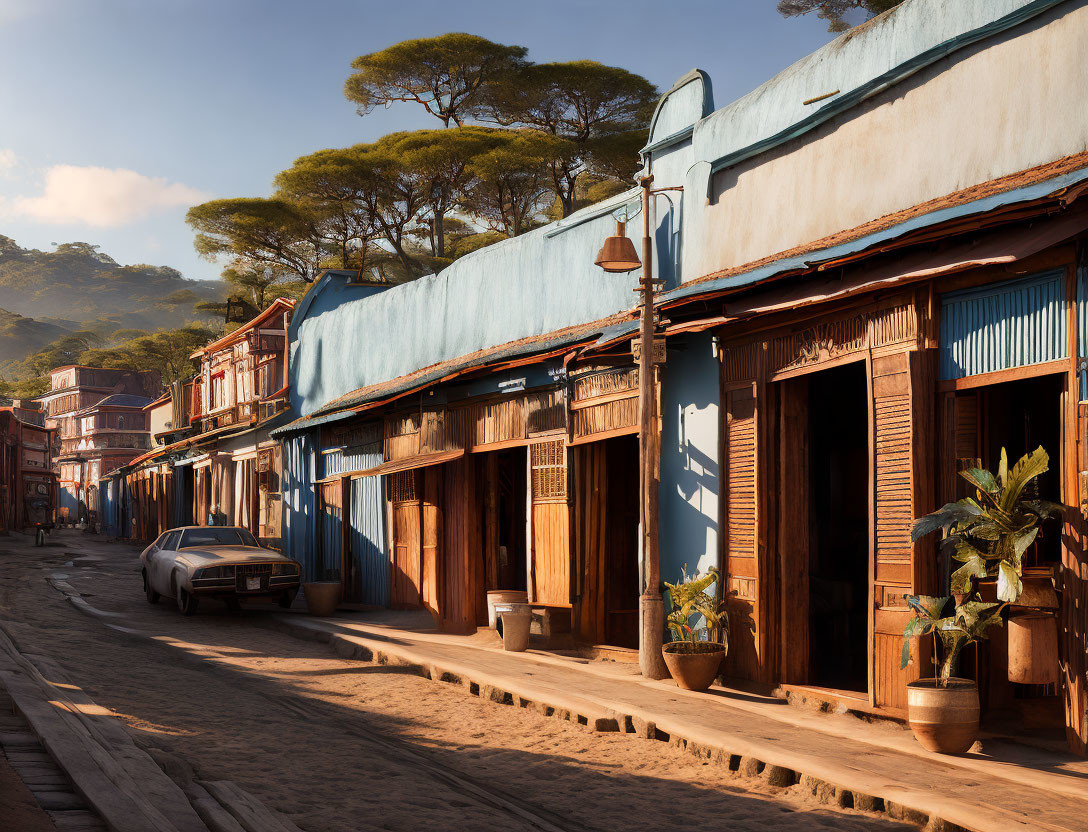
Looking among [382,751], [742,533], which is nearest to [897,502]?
[742,533]

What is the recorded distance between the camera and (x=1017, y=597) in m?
8.01

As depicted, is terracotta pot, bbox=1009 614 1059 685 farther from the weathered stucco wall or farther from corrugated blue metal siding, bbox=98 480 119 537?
corrugated blue metal siding, bbox=98 480 119 537

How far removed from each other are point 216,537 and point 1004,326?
1493 centimetres

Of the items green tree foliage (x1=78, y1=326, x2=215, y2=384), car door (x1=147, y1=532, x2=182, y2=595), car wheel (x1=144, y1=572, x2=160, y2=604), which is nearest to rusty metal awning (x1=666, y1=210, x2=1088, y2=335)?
car door (x1=147, y1=532, x2=182, y2=595)

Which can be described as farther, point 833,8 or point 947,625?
point 833,8

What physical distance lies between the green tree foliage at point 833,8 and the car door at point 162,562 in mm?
30777

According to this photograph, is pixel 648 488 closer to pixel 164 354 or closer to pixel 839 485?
pixel 839 485

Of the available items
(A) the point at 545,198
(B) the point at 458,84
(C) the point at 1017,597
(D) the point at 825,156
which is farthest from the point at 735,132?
(B) the point at 458,84

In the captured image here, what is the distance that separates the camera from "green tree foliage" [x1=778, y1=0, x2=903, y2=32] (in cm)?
3966

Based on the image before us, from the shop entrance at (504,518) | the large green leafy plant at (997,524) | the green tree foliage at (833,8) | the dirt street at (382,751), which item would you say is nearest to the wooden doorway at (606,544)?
the shop entrance at (504,518)

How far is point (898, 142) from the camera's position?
418 inches

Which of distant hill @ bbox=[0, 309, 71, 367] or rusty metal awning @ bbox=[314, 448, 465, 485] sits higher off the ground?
distant hill @ bbox=[0, 309, 71, 367]

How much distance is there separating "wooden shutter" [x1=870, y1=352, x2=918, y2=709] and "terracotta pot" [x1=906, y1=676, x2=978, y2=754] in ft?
3.29

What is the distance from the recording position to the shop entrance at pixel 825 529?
11.1 m
